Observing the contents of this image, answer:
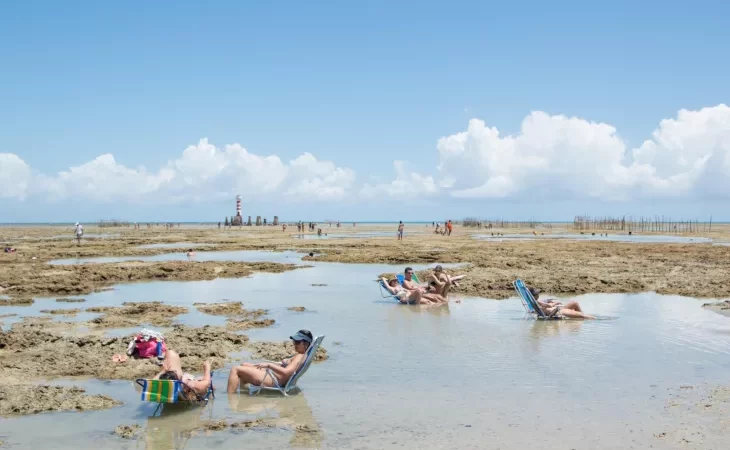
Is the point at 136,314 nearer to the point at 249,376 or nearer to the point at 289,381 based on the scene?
the point at 249,376

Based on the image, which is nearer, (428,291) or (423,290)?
(423,290)

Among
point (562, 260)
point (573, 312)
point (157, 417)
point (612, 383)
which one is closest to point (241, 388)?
point (157, 417)

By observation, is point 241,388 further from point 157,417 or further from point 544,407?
point 544,407

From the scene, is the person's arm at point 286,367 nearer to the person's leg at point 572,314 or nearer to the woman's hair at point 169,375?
the woman's hair at point 169,375

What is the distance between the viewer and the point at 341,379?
8.46 metres

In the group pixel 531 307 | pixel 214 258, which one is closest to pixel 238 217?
pixel 214 258

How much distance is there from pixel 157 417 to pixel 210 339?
3569 millimetres

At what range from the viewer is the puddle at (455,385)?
6312 mm

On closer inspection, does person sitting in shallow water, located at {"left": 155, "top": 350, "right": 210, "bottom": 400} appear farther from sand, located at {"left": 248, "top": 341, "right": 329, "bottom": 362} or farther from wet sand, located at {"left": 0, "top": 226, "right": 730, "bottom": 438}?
sand, located at {"left": 248, "top": 341, "right": 329, "bottom": 362}

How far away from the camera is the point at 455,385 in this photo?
811 centimetres

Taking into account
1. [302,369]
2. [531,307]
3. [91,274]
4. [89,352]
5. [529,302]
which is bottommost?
[89,352]

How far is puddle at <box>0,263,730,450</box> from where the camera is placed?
6.31 m

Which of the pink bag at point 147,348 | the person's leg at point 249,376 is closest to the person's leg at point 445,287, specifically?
the person's leg at point 249,376

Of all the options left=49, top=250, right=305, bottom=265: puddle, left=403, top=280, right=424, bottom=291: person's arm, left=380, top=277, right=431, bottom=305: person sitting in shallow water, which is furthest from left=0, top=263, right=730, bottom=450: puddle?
left=49, top=250, right=305, bottom=265: puddle
